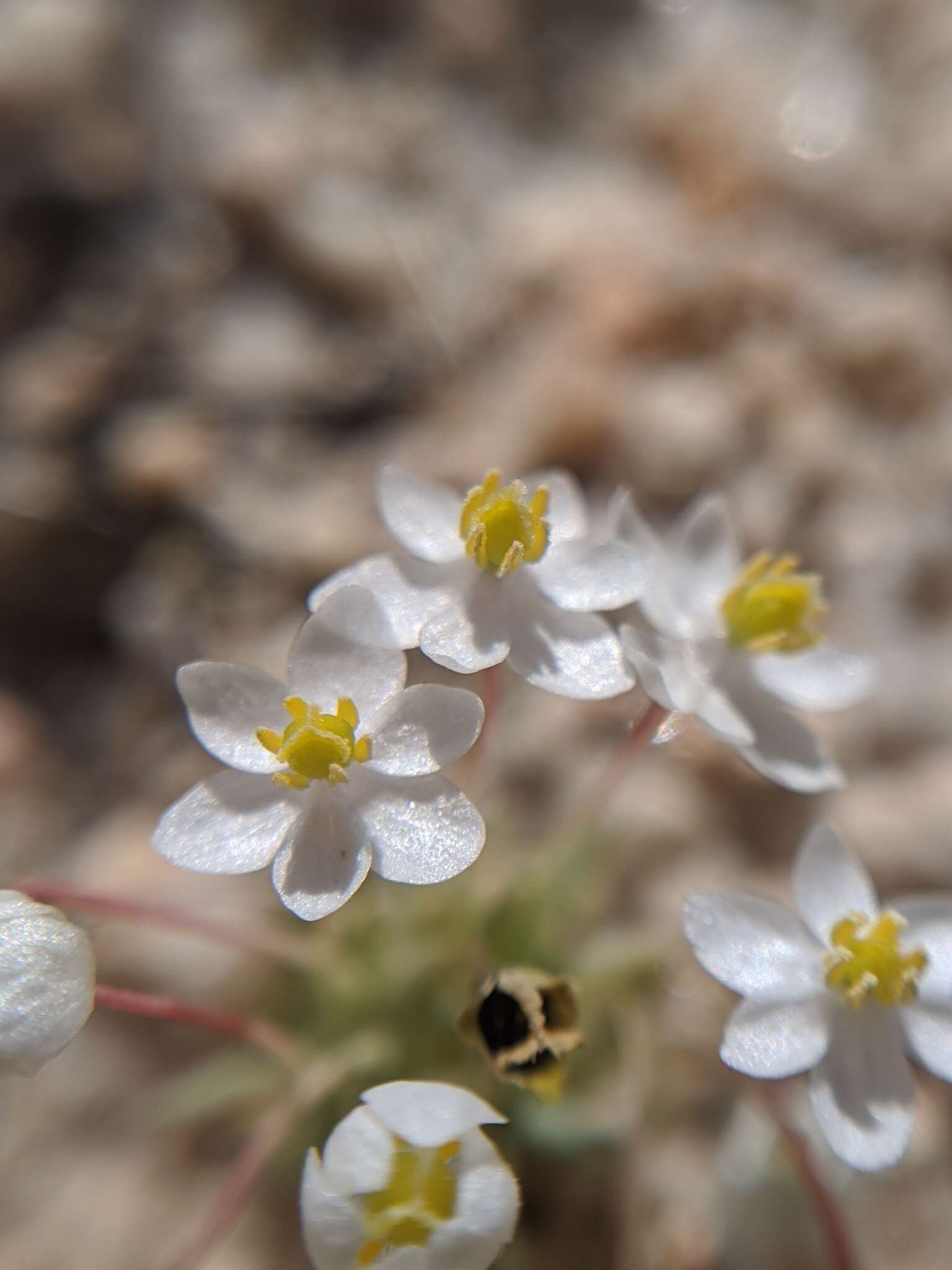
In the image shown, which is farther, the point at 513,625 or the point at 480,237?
the point at 480,237

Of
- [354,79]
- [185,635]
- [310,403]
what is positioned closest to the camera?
[185,635]

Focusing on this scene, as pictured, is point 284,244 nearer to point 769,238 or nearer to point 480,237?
point 480,237

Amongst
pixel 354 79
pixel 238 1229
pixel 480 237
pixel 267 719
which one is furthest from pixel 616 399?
pixel 238 1229

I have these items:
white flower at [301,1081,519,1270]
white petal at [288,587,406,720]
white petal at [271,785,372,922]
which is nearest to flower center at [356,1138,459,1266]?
white flower at [301,1081,519,1270]

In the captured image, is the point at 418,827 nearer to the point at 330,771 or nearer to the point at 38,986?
the point at 330,771

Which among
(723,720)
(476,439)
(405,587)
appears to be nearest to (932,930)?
(723,720)

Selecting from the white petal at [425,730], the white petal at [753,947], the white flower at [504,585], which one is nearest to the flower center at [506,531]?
the white flower at [504,585]

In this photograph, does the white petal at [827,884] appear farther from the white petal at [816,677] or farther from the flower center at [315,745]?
the flower center at [315,745]
